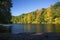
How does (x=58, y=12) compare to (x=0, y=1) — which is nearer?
(x=0, y=1)

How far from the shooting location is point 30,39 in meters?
9.98

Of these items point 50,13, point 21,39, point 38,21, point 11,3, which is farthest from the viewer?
point 38,21

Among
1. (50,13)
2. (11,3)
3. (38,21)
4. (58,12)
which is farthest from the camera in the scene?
(38,21)

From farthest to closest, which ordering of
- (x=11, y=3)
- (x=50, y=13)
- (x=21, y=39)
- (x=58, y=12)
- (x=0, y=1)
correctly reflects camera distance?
(x=50, y=13), (x=58, y=12), (x=11, y=3), (x=0, y=1), (x=21, y=39)

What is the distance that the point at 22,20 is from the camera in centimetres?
9825

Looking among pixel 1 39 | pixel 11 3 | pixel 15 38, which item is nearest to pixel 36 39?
pixel 15 38

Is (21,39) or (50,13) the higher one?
(50,13)

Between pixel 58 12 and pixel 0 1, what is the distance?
60.6 m

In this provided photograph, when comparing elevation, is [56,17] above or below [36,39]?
above

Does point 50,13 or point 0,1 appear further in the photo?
point 50,13

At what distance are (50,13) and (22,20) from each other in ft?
75.5

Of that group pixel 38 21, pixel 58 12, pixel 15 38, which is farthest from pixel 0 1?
pixel 38 21

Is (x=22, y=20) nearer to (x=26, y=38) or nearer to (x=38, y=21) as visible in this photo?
(x=38, y=21)

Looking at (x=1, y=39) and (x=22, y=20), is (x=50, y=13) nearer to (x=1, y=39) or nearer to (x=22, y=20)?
(x=22, y=20)
